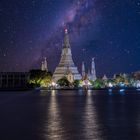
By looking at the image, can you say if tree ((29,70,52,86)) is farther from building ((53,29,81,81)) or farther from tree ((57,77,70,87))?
building ((53,29,81,81))

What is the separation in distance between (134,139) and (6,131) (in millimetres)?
5150

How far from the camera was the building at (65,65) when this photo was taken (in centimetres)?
17775

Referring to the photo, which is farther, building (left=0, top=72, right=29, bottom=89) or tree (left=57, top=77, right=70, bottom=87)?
tree (left=57, top=77, right=70, bottom=87)

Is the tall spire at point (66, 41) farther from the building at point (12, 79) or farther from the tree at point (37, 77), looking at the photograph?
the tree at point (37, 77)

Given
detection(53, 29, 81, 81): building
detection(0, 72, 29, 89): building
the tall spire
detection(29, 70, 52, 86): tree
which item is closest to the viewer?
detection(29, 70, 52, 86): tree

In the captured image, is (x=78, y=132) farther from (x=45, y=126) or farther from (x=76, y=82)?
(x=76, y=82)

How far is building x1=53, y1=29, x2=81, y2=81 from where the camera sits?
178 m

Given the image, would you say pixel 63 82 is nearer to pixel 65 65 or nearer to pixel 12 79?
pixel 65 65

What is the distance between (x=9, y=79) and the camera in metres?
167

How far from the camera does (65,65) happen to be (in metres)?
179

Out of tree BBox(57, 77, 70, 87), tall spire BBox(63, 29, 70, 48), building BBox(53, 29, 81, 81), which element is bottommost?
tree BBox(57, 77, 70, 87)

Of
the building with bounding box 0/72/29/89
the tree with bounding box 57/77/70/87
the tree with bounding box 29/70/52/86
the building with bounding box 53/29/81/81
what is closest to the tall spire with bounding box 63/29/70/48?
the building with bounding box 53/29/81/81

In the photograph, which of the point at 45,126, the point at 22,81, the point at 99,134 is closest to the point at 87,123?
the point at 45,126

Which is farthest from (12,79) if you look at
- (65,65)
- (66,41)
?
(66,41)
